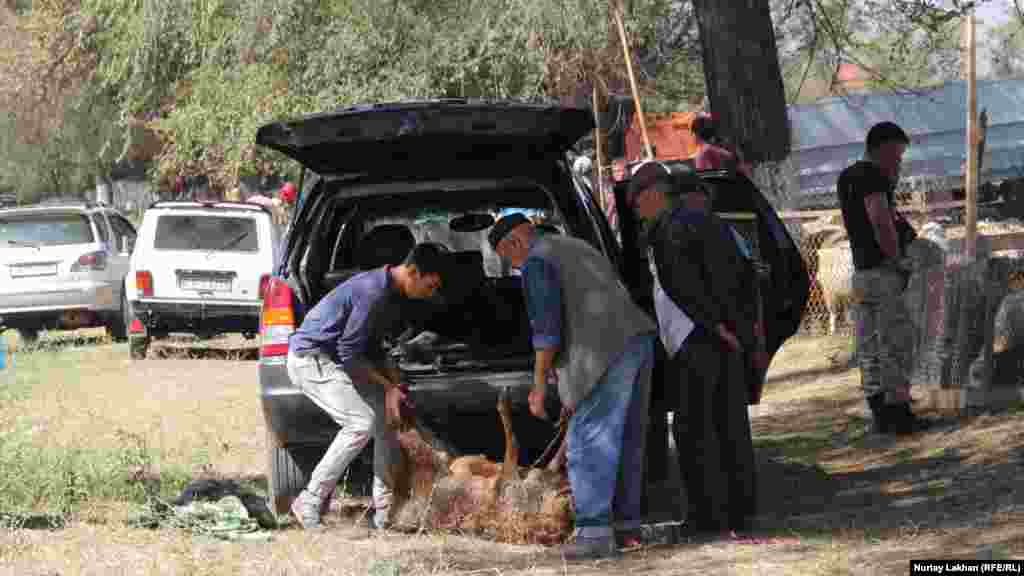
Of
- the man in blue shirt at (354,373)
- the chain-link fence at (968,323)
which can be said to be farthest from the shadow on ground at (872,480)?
the man in blue shirt at (354,373)

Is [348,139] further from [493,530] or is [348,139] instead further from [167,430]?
[167,430]

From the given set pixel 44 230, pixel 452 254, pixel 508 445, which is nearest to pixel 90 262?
pixel 44 230

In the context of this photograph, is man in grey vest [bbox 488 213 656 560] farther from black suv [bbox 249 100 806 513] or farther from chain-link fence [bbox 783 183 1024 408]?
chain-link fence [bbox 783 183 1024 408]

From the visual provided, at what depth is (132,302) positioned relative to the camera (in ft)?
62.7

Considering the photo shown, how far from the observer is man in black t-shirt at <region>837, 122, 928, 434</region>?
10203 millimetres

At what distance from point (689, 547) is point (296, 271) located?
2.37 m

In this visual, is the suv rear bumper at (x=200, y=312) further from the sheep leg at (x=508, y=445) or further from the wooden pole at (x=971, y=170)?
the sheep leg at (x=508, y=445)

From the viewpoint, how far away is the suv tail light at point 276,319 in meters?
8.13

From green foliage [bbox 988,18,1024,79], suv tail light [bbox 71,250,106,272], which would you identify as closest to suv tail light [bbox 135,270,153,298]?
suv tail light [bbox 71,250,106,272]

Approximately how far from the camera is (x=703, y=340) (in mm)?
7801

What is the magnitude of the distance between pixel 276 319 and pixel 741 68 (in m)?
4.96

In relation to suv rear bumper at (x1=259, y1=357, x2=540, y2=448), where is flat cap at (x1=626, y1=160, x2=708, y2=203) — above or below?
above

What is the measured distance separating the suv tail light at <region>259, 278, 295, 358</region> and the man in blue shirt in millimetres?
134

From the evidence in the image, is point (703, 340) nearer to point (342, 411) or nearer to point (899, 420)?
point (342, 411)
